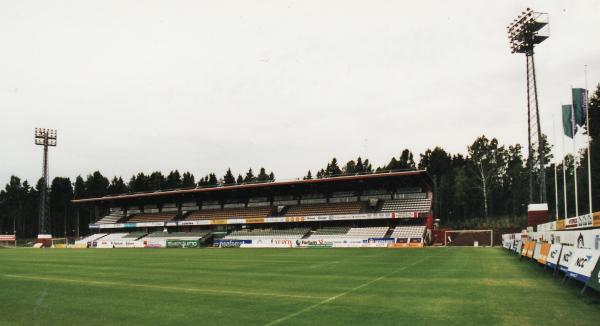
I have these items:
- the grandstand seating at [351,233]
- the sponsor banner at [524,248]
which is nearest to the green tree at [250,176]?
Result: the grandstand seating at [351,233]

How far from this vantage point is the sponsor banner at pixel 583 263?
11587mm

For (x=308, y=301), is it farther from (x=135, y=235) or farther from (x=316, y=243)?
(x=135, y=235)

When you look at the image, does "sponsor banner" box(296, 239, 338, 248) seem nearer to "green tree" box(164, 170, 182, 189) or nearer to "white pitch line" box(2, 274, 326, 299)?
"white pitch line" box(2, 274, 326, 299)

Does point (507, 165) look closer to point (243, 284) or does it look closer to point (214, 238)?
point (214, 238)

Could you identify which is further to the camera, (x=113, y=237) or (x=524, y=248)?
(x=113, y=237)

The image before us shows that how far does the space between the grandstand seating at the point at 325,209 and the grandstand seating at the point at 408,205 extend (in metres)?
4.29

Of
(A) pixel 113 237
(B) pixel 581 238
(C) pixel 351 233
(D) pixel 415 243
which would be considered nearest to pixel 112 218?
(A) pixel 113 237

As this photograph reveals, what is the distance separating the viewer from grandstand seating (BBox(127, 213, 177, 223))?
274ft

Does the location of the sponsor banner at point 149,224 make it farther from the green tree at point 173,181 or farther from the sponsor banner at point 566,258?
the sponsor banner at point 566,258

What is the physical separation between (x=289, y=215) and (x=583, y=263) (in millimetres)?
59522

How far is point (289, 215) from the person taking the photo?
71.0 m

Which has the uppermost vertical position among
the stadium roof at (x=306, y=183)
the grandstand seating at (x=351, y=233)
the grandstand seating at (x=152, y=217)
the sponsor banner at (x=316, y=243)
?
the stadium roof at (x=306, y=183)

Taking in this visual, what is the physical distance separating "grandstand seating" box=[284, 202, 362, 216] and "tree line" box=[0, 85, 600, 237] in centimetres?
615

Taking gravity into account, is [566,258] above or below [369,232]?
above
